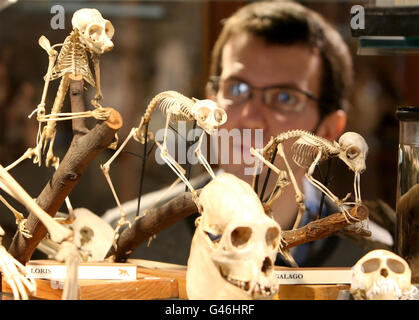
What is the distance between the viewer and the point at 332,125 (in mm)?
2111

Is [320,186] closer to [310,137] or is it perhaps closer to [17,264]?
[310,137]

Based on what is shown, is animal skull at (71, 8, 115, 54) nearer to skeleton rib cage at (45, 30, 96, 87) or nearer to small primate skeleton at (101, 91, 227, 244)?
skeleton rib cage at (45, 30, 96, 87)

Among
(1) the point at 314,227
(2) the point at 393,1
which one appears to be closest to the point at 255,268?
(1) the point at 314,227

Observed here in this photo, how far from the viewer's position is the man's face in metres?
2.05

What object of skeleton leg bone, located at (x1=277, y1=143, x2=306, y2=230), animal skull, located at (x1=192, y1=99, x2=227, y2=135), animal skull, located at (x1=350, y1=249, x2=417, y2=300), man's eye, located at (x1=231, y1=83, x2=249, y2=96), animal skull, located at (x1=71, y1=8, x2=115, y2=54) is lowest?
animal skull, located at (x1=350, y1=249, x2=417, y2=300)

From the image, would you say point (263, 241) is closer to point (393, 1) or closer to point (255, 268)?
point (255, 268)

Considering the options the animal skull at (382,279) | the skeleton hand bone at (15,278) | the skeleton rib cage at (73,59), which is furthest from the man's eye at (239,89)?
the skeleton hand bone at (15,278)

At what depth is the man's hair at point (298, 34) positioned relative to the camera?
2.18 m

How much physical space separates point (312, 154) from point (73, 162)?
632 mm

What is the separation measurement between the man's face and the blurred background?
0.34 feet

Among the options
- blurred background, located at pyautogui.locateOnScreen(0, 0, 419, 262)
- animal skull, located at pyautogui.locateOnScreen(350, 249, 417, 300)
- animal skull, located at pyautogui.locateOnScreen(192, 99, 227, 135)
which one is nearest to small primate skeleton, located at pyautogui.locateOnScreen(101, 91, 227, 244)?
animal skull, located at pyautogui.locateOnScreen(192, 99, 227, 135)

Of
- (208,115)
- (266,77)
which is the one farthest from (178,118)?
(266,77)

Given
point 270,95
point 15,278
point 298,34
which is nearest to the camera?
point 15,278

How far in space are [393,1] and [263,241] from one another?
0.79m
